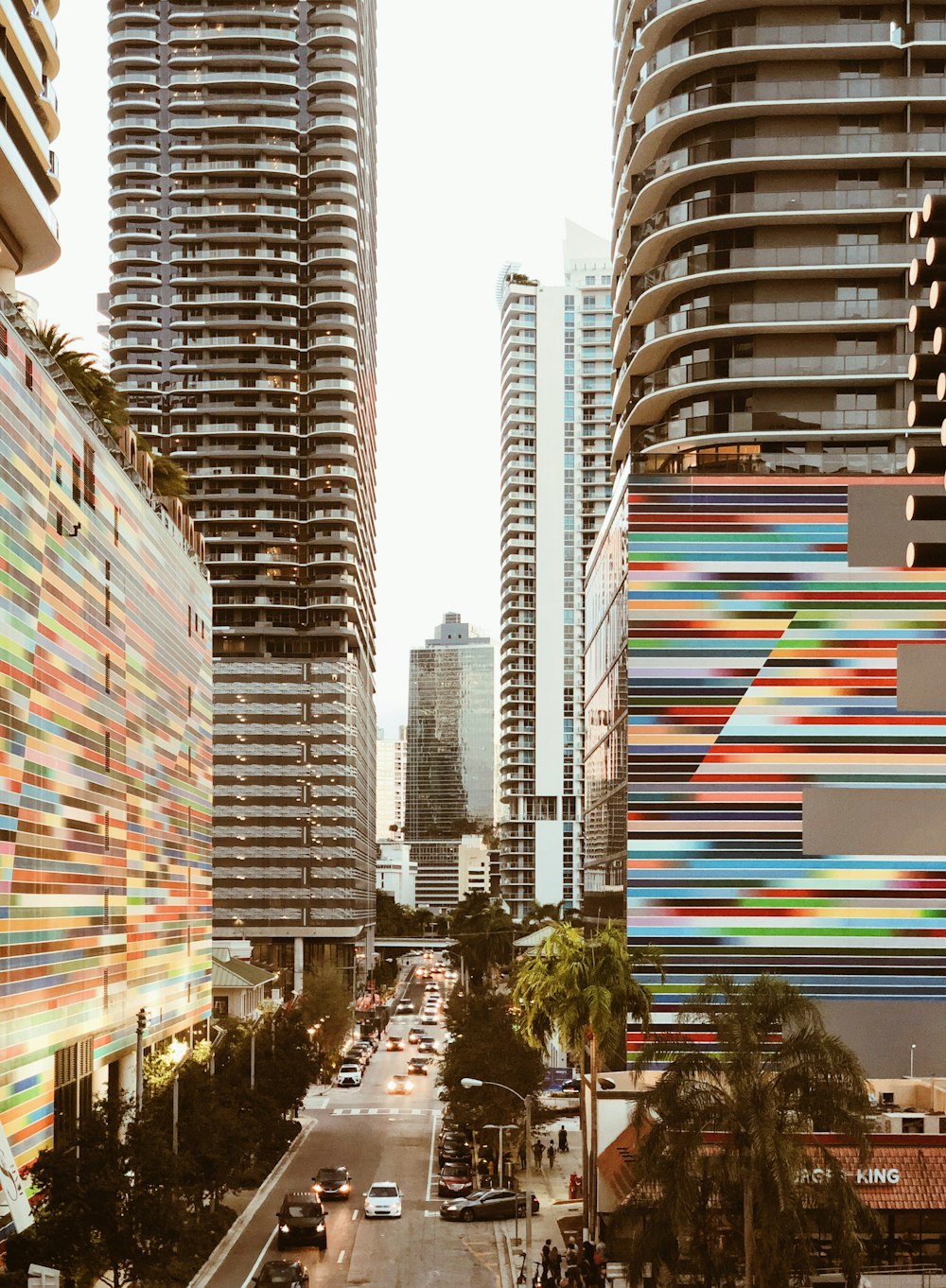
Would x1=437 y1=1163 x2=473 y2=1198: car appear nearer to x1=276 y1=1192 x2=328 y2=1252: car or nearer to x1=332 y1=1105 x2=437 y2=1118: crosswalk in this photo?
x1=276 y1=1192 x2=328 y2=1252: car

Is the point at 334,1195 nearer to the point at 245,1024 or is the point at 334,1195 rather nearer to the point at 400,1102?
the point at 245,1024

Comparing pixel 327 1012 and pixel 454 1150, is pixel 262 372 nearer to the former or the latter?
pixel 327 1012

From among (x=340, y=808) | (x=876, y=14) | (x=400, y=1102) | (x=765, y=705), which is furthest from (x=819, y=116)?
(x=340, y=808)

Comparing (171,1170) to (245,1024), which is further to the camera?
(245,1024)

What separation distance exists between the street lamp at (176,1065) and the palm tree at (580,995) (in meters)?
12.1

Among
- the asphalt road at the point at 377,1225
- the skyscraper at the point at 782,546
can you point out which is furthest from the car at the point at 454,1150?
the skyscraper at the point at 782,546

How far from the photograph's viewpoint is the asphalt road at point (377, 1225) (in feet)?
Result: 155

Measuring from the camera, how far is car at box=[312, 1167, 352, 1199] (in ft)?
202

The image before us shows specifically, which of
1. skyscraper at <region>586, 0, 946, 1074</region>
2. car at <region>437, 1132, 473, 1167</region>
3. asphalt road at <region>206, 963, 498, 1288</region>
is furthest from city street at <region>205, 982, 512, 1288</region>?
skyscraper at <region>586, 0, 946, 1074</region>

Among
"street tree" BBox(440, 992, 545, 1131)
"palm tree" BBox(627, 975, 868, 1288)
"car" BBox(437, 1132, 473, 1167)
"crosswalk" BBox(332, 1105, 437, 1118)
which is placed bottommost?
"crosswalk" BBox(332, 1105, 437, 1118)

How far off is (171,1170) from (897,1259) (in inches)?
807

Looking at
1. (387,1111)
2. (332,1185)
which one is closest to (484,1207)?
(332,1185)

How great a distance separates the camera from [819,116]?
6425cm

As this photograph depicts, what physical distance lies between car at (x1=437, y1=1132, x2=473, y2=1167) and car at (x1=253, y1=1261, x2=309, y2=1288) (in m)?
26.7
